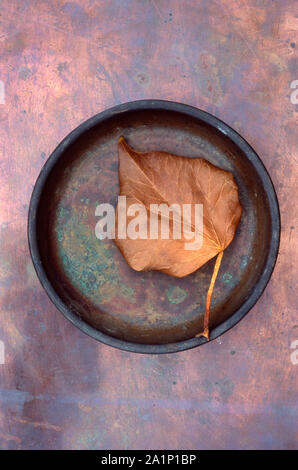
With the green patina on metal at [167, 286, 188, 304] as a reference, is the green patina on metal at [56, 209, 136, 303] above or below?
above

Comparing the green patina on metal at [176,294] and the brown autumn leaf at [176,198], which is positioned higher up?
the brown autumn leaf at [176,198]

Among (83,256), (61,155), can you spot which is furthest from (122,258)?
(61,155)
